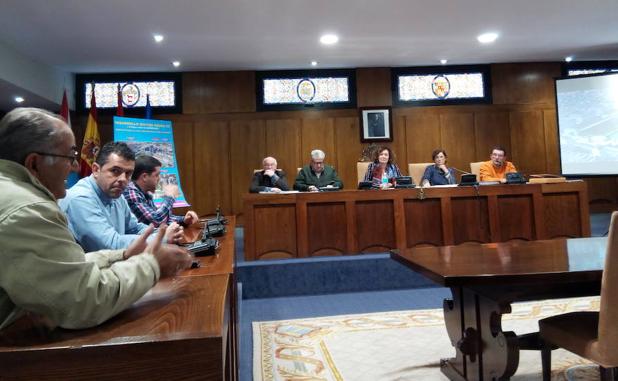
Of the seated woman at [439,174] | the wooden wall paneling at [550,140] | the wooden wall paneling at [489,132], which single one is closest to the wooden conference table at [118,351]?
the seated woman at [439,174]

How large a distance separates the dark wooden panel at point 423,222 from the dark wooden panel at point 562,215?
104 cm

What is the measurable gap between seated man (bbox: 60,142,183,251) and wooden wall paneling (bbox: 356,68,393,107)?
4.87 metres

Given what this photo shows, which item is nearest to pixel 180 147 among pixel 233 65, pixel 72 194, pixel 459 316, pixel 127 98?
pixel 127 98

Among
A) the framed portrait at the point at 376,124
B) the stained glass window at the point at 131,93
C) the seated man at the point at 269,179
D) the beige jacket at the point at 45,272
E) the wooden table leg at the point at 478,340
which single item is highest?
the stained glass window at the point at 131,93

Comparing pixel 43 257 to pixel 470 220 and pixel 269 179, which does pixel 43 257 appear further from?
pixel 269 179

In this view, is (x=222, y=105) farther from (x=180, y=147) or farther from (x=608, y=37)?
(x=608, y=37)

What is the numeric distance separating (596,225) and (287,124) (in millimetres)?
4560

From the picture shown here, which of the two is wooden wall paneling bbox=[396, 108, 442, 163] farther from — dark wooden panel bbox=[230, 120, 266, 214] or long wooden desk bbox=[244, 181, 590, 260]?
long wooden desk bbox=[244, 181, 590, 260]

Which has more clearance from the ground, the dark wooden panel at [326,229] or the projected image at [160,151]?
the projected image at [160,151]

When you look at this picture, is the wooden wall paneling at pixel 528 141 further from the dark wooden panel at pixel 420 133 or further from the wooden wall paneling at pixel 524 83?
the dark wooden panel at pixel 420 133

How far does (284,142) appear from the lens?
249 inches

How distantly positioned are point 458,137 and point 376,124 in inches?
55.2

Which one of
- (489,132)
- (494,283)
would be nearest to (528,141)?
(489,132)

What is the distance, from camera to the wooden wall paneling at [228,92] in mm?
6230
